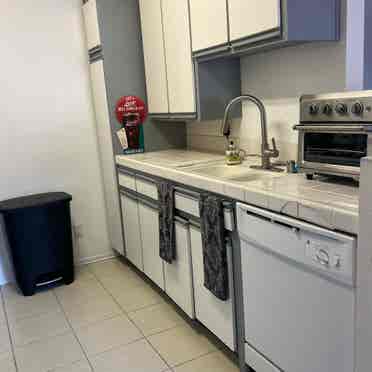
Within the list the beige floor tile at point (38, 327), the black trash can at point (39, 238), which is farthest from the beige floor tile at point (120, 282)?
the beige floor tile at point (38, 327)

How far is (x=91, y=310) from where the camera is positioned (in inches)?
104

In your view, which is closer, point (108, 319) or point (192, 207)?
point (192, 207)

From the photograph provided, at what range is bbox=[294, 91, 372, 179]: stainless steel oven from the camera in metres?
1.47

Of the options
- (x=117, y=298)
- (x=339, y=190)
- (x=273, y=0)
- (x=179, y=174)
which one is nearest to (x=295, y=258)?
(x=339, y=190)

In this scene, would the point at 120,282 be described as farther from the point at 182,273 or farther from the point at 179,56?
the point at 179,56

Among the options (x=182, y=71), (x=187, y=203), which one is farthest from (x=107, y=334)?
(x=182, y=71)

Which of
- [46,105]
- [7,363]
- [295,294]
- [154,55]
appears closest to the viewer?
[295,294]

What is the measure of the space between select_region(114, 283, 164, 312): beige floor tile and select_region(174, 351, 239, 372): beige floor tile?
67 cm

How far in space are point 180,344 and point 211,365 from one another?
0.24 meters

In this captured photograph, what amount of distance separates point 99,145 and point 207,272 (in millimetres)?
1759

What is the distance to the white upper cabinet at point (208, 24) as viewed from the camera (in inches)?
82.2

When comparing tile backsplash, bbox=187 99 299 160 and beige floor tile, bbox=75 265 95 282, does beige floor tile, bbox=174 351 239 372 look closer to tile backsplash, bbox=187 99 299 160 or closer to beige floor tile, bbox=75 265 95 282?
tile backsplash, bbox=187 99 299 160

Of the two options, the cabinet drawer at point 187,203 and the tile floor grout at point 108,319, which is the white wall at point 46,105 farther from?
the cabinet drawer at point 187,203

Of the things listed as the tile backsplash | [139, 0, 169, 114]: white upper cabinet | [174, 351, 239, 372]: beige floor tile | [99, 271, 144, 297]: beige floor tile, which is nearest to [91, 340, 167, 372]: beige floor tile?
[174, 351, 239, 372]: beige floor tile
